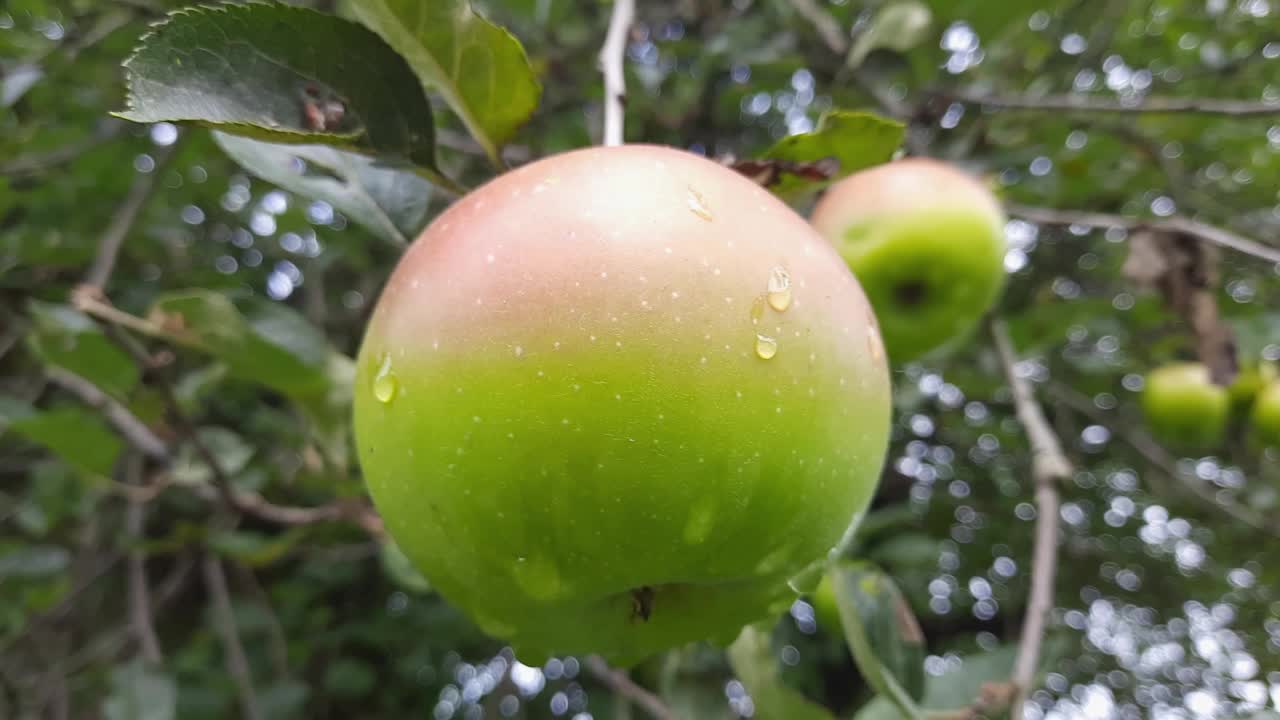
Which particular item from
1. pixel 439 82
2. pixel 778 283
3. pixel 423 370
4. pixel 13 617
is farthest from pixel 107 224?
pixel 778 283

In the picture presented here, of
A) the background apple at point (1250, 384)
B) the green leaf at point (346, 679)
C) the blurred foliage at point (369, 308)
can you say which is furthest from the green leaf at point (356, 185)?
the background apple at point (1250, 384)

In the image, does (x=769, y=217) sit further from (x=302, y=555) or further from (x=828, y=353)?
(x=302, y=555)

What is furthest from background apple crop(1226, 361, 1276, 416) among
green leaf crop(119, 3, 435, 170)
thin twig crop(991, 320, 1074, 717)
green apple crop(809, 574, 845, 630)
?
green leaf crop(119, 3, 435, 170)

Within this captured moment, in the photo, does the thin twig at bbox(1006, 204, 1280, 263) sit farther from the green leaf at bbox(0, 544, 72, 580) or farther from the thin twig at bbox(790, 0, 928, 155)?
the green leaf at bbox(0, 544, 72, 580)

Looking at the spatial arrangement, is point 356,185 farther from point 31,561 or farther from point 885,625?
point 31,561

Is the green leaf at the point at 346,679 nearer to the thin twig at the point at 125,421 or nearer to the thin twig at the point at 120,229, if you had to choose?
the thin twig at the point at 125,421
